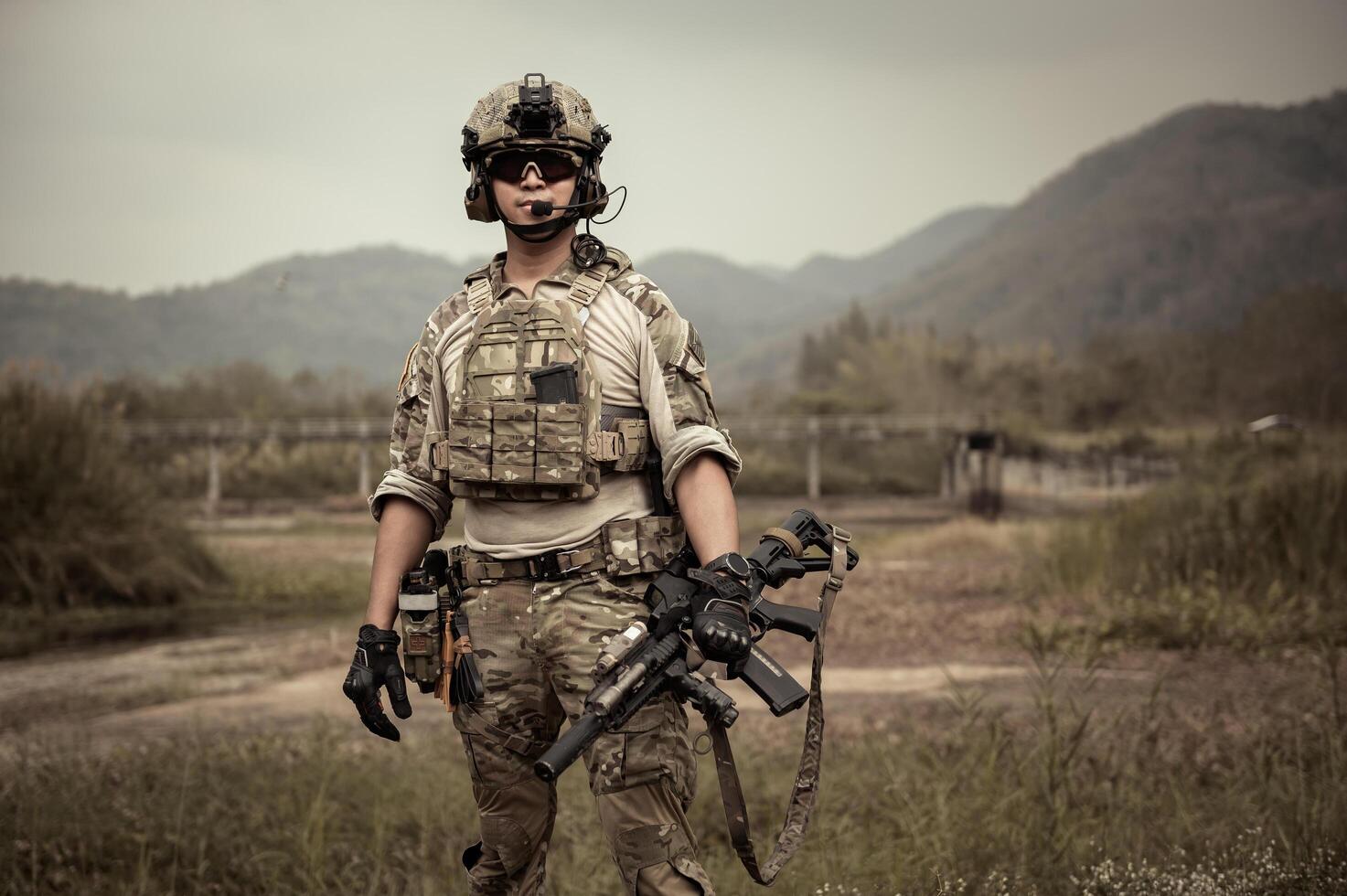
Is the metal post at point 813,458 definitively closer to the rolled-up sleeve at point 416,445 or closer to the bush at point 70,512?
the bush at point 70,512


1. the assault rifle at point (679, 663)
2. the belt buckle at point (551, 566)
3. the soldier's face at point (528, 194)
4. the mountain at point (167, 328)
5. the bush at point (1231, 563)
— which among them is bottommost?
the bush at point (1231, 563)

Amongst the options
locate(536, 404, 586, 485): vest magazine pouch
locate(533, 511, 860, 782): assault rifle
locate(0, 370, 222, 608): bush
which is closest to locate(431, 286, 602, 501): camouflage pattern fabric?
locate(536, 404, 586, 485): vest magazine pouch

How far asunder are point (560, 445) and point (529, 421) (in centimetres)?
9

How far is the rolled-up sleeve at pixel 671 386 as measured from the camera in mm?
2822

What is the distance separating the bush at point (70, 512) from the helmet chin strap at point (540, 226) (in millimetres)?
10795

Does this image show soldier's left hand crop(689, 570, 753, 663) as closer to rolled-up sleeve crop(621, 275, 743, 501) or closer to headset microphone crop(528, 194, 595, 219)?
rolled-up sleeve crop(621, 275, 743, 501)

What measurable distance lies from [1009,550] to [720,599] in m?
16.5

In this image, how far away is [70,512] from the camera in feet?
40.7

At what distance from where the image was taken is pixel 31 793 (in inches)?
174

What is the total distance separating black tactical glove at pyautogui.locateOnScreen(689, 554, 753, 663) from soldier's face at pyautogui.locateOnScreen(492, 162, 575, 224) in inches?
37.0

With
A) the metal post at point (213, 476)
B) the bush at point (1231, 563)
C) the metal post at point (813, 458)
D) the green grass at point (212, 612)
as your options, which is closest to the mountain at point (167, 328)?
the metal post at point (213, 476)

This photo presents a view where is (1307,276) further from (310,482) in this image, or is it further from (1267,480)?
(1267,480)

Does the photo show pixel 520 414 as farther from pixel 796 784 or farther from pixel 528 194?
pixel 796 784

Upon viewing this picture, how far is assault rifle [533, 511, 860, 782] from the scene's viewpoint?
2469mm
